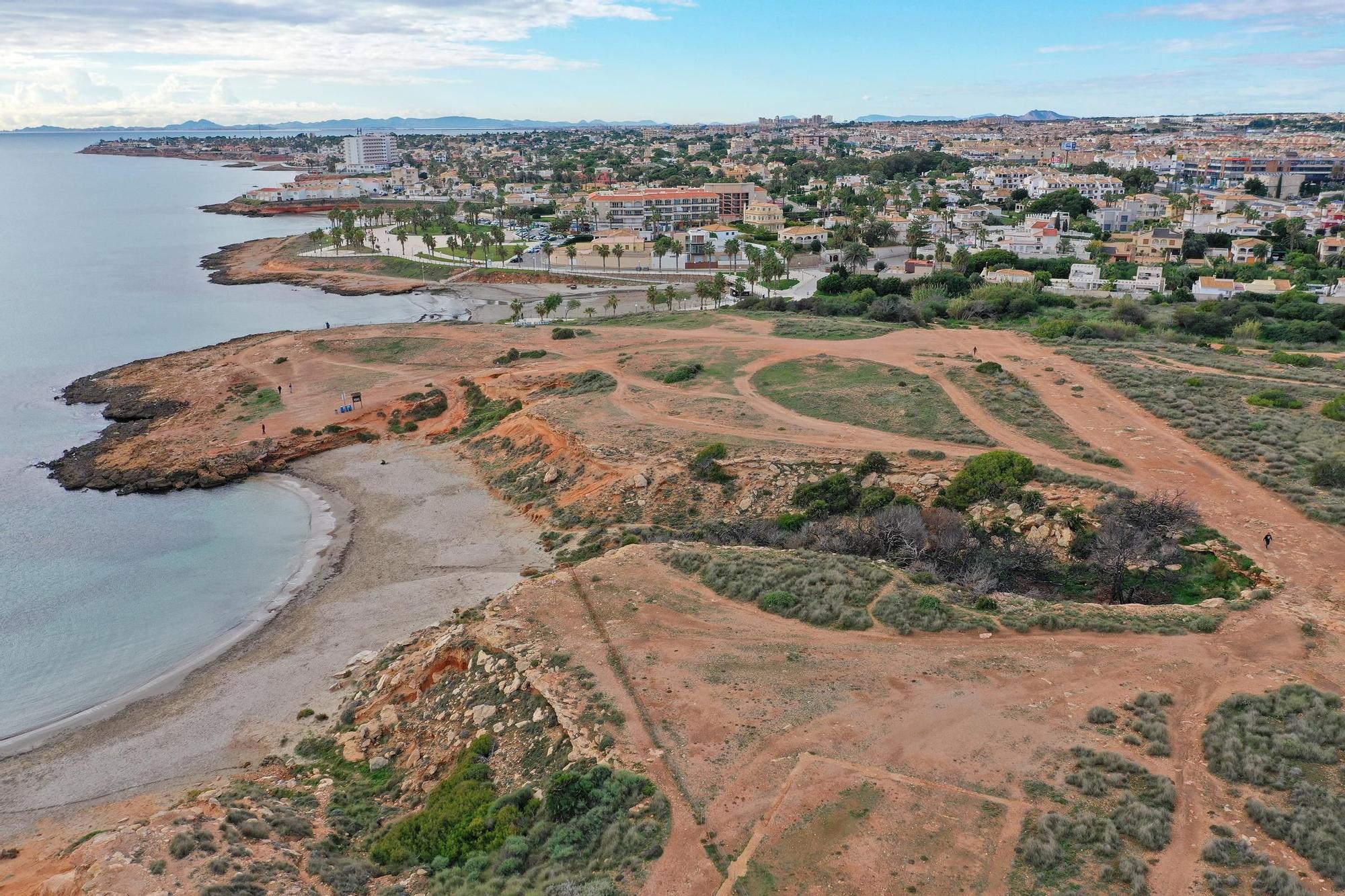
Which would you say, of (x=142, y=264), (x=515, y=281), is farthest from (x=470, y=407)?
(x=142, y=264)

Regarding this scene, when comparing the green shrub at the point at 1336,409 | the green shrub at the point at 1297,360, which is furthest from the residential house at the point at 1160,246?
the green shrub at the point at 1336,409

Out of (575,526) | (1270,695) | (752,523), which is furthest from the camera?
(575,526)

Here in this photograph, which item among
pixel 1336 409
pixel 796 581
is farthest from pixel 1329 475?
pixel 796 581

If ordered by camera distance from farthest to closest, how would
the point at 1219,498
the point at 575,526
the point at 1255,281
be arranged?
1. the point at 1255,281
2. the point at 575,526
3. the point at 1219,498

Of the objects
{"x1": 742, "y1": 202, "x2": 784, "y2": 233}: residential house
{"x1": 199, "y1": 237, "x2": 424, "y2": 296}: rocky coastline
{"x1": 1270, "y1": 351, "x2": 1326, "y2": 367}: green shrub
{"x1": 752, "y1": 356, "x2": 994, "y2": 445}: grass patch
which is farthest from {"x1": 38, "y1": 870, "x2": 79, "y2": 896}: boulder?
{"x1": 742, "y1": 202, "x2": 784, "y2": 233}: residential house

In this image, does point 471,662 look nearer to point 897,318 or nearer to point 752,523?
point 752,523

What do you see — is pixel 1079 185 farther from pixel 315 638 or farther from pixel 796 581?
pixel 315 638

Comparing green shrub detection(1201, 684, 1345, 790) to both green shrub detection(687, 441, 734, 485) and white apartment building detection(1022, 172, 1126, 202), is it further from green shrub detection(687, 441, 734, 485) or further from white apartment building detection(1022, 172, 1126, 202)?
white apartment building detection(1022, 172, 1126, 202)

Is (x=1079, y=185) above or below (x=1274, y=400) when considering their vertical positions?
above

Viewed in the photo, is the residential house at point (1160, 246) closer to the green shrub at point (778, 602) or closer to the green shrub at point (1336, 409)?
the green shrub at point (1336, 409)
